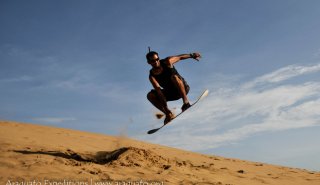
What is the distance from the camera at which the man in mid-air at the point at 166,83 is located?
7.81 meters

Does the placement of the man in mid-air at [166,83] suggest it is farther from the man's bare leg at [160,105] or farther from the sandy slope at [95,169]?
the sandy slope at [95,169]

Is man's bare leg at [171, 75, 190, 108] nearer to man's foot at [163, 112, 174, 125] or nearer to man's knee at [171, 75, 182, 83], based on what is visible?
man's knee at [171, 75, 182, 83]

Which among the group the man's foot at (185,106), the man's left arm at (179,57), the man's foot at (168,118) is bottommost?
the man's foot at (168,118)

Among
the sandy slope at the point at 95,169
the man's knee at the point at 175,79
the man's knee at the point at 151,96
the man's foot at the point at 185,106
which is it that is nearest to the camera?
the sandy slope at the point at 95,169

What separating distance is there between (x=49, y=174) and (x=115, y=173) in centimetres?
127

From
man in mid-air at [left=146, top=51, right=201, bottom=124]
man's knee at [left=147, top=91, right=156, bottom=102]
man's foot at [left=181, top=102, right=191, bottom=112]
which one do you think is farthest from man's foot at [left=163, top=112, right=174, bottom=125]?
man's knee at [left=147, top=91, right=156, bottom=102]

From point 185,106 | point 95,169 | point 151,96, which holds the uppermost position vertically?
point 151,96

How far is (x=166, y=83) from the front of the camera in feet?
26.1

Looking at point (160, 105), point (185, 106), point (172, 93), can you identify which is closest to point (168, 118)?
point (160, 105)

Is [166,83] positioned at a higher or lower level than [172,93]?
higher

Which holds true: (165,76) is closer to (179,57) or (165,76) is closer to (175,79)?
(175,79)

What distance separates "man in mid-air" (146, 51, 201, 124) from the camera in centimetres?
781

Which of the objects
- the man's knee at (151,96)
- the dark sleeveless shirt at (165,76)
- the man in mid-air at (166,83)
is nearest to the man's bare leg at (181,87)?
the man in mid-air at (166,83)

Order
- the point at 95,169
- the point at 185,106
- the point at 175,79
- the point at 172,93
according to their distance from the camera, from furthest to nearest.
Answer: the point at 172,93
the point at 185,106
the point at 175,79
the point at 95,169
